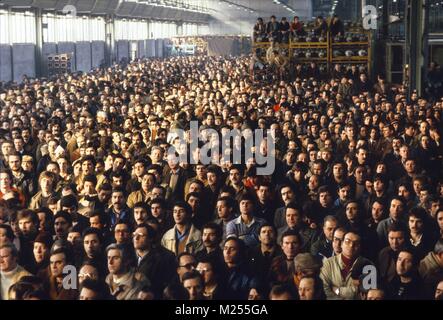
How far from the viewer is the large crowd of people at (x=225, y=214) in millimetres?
8859

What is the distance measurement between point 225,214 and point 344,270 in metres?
2.31

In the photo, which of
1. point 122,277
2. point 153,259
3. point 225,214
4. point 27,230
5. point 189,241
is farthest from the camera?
point 225,214

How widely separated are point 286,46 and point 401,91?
8.94 m

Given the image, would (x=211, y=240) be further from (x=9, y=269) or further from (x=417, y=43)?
(x=417, y=43)

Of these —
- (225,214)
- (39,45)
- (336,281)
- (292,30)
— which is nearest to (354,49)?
(292,30)

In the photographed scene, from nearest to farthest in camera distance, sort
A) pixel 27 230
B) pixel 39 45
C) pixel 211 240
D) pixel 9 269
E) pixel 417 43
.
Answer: pixel 9 269 < pixel 211 240 < pixel 27 230 < pixel 417 43 < pixel 39 45

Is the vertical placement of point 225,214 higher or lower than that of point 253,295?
higher

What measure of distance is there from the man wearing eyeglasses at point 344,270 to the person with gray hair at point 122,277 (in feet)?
6.40

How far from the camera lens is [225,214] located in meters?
11.0

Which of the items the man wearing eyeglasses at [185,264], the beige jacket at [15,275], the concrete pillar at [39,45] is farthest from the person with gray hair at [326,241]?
the concrete pillar at [39,45]

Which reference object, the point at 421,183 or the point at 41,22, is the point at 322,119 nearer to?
the point at 421,183

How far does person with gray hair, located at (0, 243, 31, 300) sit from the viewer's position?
29.3 feet

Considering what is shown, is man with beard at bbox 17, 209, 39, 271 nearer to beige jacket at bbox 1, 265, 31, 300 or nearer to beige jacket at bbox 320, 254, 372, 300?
beige jacket at bbox 1, 265, 31, 300

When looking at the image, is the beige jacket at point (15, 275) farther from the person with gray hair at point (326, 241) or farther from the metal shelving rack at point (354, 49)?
the metal shelving rack at point (354, 49)
